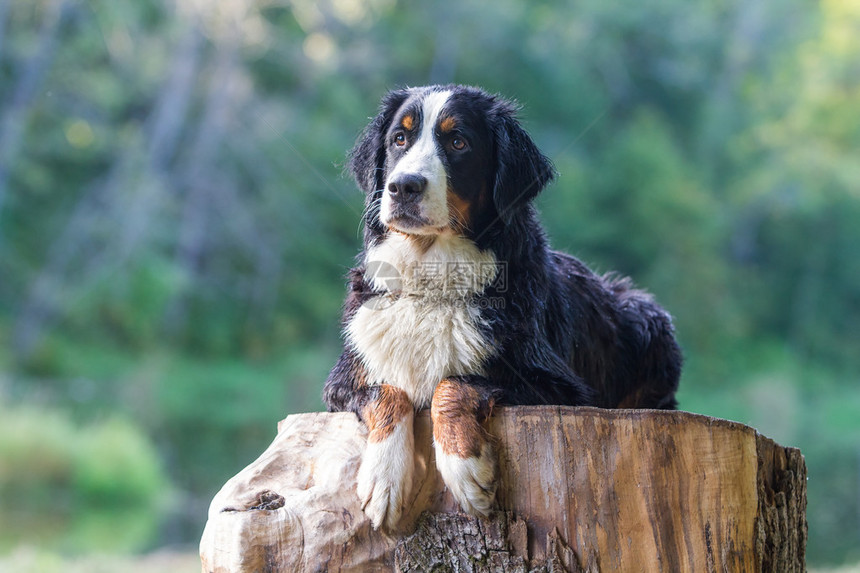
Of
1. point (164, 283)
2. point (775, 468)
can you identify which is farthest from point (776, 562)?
point (164, 283)

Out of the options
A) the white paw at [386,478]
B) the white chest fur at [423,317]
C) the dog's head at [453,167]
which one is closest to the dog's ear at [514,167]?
the dog's head at [453,167]

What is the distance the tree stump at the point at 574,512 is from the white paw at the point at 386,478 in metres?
0.05

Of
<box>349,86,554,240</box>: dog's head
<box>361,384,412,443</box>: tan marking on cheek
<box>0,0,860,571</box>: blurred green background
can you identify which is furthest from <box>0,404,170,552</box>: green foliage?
<box>349,86,554,240</box>: dog's head

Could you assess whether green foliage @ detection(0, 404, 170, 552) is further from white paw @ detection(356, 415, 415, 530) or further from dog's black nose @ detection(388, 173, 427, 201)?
dog's black nose @ detection(388, 173, 427, 201)

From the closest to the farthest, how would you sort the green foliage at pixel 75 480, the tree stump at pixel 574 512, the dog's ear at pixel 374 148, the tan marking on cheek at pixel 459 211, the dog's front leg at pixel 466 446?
the tree stump at pixel 574 512 < the dog's front leg at pixel 466 446 < the tan marking on cheek at pixel 459 211 < the dog's ear at pixel 374 148 < the green foliage at pixel 75 480

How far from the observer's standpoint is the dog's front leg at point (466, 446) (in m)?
2.77

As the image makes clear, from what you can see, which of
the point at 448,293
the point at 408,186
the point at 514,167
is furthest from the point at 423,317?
the point at 514,167

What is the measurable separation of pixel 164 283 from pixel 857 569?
12393 millimetres

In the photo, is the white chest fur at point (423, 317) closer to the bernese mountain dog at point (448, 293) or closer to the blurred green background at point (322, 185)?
the bernese mountain dog at point (448, 293)

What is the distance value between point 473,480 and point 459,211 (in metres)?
1.15

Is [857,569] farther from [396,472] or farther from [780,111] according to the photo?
[780,111]

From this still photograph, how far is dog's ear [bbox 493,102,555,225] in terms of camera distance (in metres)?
3.49

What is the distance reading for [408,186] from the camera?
3.28 m

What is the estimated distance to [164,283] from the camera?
51.5ft
